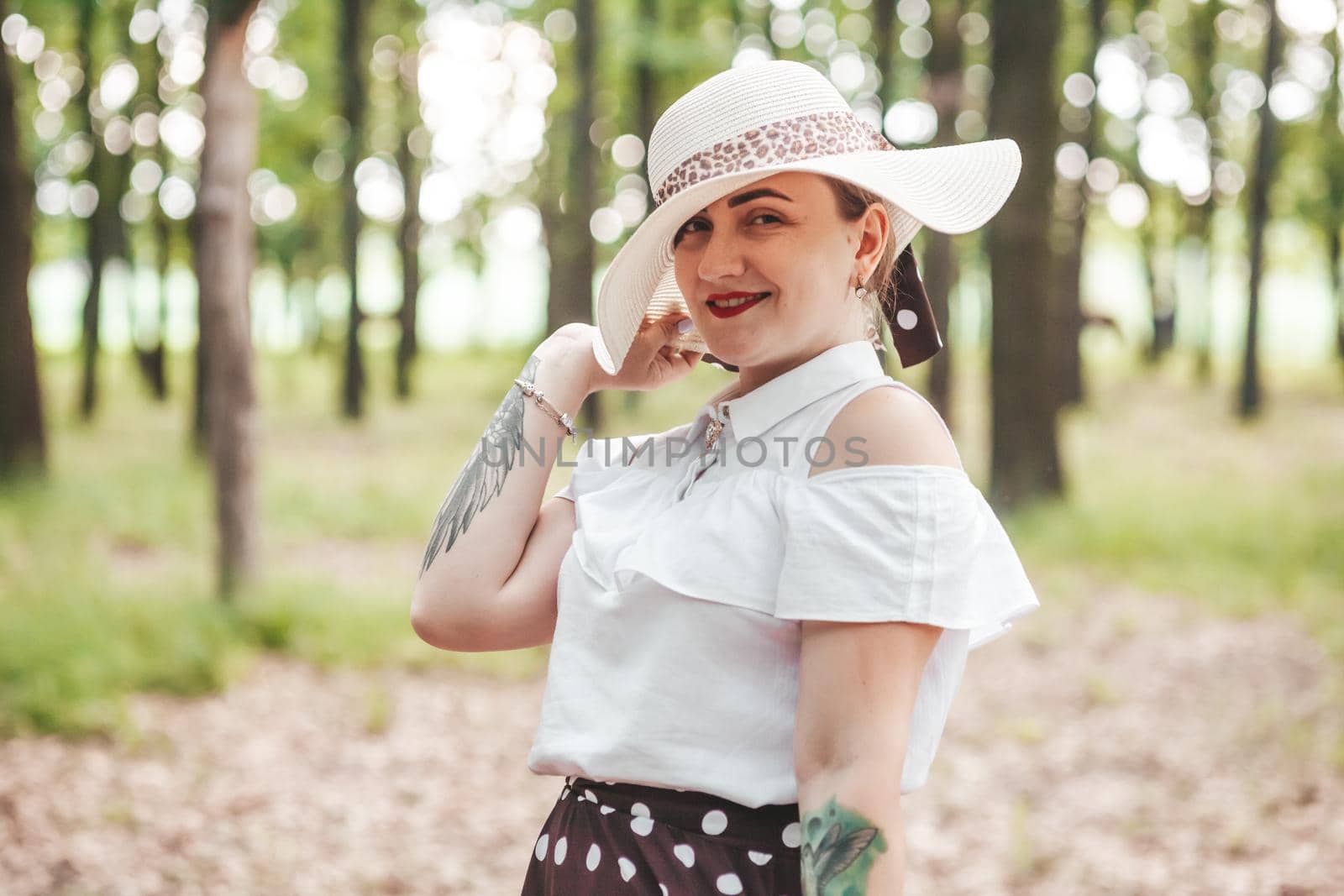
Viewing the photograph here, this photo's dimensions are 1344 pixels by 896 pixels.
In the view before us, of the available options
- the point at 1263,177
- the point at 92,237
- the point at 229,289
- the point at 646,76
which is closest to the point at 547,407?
the point at 229,289

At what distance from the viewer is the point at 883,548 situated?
1.39 m

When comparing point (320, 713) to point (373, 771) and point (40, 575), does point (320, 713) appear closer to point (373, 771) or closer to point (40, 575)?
point (373, 771)

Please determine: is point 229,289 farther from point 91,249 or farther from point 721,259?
point 91,249

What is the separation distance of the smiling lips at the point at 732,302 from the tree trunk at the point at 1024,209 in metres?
7.76

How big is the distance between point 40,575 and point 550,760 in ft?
23.9

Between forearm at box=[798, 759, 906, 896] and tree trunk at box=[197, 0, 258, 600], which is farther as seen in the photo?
tree trunk at box=[197, 0, 258, 600]

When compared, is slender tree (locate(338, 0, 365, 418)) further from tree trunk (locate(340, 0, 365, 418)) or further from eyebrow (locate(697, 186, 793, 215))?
eyebrow (locate(697, 186, 793, 215))

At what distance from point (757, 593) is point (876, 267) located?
0.54 m

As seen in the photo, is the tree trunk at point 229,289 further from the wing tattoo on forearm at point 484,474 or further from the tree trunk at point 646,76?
the tree trunk at point 646,76

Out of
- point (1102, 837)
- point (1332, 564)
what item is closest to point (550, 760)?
point (1102, 837)

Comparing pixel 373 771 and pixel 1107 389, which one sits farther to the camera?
pixel 1107 389

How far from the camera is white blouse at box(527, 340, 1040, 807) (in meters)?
1.40

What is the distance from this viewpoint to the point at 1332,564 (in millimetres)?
8297

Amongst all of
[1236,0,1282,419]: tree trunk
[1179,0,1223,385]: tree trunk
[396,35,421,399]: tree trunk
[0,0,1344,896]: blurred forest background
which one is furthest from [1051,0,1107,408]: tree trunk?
[396,35,421,399]: tree trunk
